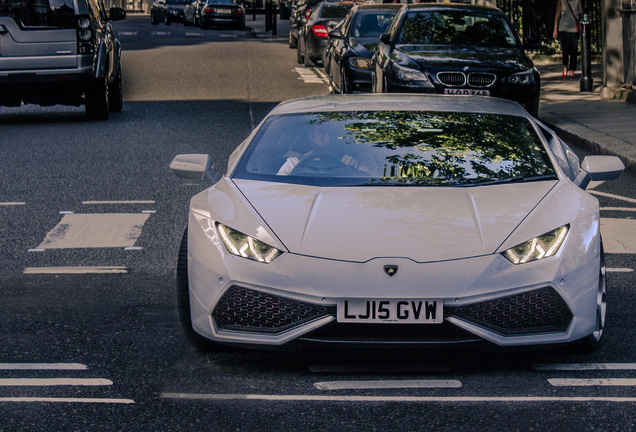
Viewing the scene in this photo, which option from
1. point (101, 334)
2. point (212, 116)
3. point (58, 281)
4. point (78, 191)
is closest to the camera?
point (101, 334)

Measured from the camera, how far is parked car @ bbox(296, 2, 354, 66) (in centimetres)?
2662

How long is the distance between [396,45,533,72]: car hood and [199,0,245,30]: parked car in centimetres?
3636

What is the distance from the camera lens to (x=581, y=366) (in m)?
5.46

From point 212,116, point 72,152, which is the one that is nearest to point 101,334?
point 72,152

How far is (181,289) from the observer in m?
5.65

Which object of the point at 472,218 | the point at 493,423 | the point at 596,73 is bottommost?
the point at 596,73

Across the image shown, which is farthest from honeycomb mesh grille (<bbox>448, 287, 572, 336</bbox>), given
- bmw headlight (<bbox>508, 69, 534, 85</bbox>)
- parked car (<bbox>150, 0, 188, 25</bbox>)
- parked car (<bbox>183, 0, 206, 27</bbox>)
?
parked car (<bbox>150, 0, 188, 25</bbox>)

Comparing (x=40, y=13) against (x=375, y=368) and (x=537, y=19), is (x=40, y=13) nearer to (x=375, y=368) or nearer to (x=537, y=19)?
(x=375, y=368)

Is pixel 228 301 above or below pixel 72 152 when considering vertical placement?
above

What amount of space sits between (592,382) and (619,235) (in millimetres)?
3875

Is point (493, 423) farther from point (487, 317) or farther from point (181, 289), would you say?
point (181, 289)

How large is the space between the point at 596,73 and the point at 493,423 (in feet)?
68.2

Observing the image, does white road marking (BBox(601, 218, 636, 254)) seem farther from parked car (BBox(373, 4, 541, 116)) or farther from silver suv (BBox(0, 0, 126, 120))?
silver suv (BBox(0, 0, 126, 120))

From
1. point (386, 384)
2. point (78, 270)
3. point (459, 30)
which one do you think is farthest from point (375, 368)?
point (459, 30)
